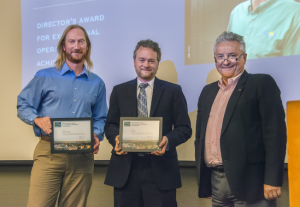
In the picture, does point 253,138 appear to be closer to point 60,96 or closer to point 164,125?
point 164,125

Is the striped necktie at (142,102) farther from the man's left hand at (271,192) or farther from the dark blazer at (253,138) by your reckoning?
the man's left hand at (271,192)

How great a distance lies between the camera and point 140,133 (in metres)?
1.87

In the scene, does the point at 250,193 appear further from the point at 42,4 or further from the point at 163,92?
the point at 42,4

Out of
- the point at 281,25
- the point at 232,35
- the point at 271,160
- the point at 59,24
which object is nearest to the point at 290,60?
the point at 281,25

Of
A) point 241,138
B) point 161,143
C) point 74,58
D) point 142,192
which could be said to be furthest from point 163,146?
point 74,58

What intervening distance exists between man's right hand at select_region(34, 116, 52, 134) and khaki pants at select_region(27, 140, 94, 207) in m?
0.20

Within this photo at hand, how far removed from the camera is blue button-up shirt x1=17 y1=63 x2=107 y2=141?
7.19 ft

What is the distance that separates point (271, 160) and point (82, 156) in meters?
1.38

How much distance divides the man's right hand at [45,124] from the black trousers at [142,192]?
674 millimetres

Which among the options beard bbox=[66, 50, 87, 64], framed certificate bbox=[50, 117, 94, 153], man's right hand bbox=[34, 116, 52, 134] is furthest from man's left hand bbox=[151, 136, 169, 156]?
beard bbox=[66, 50, 87, 64]

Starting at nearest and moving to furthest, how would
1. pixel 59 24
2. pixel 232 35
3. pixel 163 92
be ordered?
pixel 232 35 < pixel 163 92 < pixel 59 24

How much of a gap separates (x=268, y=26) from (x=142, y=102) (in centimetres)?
136

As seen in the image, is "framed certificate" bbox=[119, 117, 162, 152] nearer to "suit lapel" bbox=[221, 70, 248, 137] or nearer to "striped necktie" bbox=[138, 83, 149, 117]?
"striped necktie" bbox=[138, 83, 149, 117]

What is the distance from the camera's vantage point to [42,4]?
11.0ft
